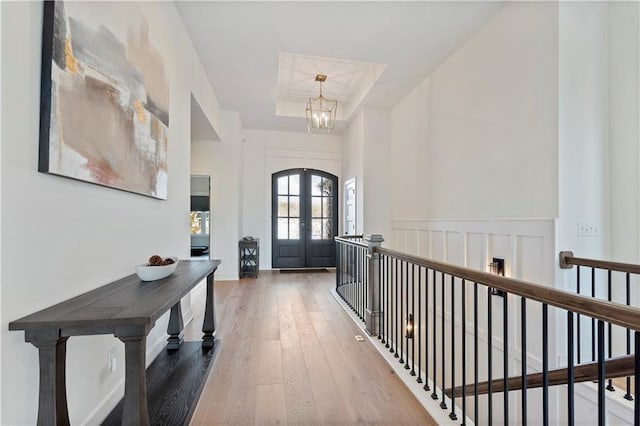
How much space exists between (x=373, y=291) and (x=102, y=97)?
258cm

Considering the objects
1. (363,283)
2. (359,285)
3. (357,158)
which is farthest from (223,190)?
(363,283)

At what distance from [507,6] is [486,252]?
7.93 feet

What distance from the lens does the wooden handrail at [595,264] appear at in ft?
6.44

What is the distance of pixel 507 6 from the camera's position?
2916mm

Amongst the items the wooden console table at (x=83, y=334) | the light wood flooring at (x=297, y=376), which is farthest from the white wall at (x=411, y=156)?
the wooden console table at (x=83, y=334)

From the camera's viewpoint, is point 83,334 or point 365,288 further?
point 365,288

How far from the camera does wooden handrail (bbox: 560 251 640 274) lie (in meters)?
1.96

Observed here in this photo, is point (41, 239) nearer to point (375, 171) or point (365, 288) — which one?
point (365, 288)

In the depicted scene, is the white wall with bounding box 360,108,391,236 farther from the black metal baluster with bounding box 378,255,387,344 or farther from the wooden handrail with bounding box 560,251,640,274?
the wooden handrail with bounding box 560,251,640,274

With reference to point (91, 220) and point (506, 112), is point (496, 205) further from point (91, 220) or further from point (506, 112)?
point (91, 220)

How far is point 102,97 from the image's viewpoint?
158cm

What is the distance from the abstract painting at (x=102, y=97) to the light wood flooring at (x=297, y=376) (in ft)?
4.81

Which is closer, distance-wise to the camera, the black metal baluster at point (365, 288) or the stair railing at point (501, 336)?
the stair railing at point (501, 336)

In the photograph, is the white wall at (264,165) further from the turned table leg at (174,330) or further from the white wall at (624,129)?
the white wall at (624,129)
